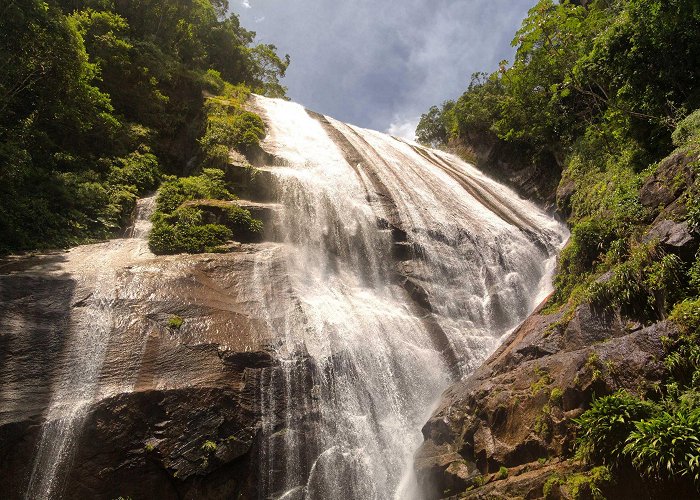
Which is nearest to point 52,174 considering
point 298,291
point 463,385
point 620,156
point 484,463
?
point 298,291

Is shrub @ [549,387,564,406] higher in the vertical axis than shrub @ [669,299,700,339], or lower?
lower

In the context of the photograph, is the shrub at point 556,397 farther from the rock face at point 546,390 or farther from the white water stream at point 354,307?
the white water stream at point 354,307

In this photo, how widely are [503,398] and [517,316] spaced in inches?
237

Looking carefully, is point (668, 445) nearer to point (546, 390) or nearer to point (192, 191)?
point (546, 390)

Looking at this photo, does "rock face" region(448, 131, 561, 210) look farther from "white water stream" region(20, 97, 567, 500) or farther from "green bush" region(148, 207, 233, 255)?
"green bush" region(148, 207, 233, 255)

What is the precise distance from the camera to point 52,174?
631 inches

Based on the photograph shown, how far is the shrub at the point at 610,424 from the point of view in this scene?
23.0 feet

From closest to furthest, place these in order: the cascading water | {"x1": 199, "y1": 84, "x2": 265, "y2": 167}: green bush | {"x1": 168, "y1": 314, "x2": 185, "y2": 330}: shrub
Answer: the cascading water → {"x1": 168, "y1": 314, "x2": 185, "y2": 330}: shrub → {"x1": 199, "y1": 84, "x2": 265, "y2": 167}: green bush

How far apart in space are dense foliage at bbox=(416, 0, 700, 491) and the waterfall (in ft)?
30.2

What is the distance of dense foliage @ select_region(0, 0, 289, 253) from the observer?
14016 millimetres

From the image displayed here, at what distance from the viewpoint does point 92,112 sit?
18062 mm

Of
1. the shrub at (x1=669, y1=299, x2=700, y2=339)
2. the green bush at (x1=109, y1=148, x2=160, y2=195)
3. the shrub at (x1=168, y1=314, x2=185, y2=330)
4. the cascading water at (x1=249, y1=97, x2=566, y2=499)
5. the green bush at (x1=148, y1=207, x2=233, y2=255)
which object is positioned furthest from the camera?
the green bush at (x1=109, y1=148, x2=160, y2=195)

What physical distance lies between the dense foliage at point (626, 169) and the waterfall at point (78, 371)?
9.20 metres

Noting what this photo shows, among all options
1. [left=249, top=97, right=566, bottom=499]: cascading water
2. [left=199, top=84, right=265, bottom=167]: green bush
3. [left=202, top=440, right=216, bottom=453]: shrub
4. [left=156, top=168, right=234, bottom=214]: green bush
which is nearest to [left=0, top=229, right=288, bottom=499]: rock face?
[left=202, top=440, right=216, bottom=453]: shrub
